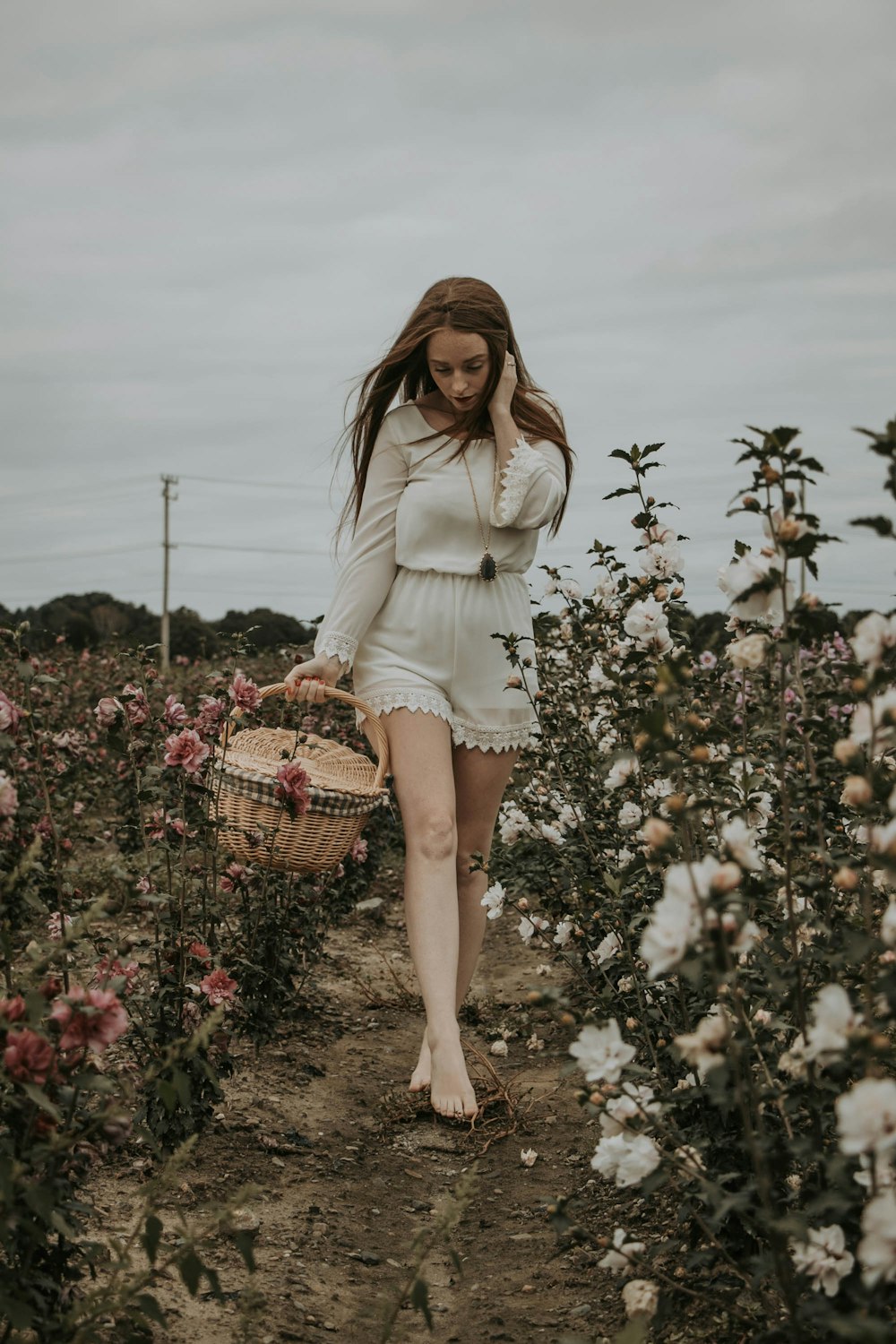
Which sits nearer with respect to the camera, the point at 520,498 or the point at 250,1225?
the point at 250,1225

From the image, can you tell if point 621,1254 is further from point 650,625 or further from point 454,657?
point 454,657

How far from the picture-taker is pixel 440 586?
156 inches

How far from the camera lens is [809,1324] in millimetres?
2006

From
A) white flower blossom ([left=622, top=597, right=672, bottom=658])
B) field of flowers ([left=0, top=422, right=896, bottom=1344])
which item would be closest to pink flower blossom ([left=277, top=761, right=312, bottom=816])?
field of flowers ([left=0, top=422, right=896, bottom=1344])

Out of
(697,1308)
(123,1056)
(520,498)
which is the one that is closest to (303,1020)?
(123,1056)

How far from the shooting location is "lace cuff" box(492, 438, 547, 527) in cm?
386

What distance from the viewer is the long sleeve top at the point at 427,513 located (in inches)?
154

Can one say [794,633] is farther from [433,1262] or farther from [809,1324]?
[433,1262]

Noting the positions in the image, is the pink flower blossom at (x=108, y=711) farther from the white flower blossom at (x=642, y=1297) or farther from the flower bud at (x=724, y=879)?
the flower bud at (x=724, y=879)

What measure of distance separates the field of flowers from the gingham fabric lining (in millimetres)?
172

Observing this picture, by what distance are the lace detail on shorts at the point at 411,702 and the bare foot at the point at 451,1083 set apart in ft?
2.97

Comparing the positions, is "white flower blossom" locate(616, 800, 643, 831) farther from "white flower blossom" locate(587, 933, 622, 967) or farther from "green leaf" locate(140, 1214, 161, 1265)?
"green leaf" locate(140, 1214, 161, 1265)

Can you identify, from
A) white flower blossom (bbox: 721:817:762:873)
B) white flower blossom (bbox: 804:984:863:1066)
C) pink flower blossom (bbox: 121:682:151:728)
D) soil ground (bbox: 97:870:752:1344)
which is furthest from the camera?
pink flower blossom (bbox: 121:682:151:728)

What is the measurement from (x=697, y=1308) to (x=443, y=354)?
2590 mm
